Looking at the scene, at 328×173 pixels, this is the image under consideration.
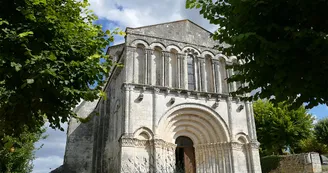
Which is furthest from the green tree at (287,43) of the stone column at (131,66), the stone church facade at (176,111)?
the stone column at (131,66)

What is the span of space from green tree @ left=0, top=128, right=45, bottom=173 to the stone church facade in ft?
13.8

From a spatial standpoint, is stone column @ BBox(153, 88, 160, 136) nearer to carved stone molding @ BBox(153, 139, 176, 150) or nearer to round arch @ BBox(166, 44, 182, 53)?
carved stone molding @ BBox(153, 139, 176, 150)

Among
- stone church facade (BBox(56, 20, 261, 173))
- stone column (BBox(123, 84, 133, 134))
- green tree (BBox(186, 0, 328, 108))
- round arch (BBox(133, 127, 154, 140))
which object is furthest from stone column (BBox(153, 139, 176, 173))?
green tree (BBox(186, 0, 328, 108))

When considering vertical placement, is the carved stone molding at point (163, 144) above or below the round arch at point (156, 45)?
below

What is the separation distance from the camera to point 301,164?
20422mm

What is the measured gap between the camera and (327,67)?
18.7ft

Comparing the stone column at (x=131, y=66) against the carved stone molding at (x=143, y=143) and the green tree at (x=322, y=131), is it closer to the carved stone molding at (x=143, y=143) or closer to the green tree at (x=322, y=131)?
the carved stone molding at (x=143, y=143)

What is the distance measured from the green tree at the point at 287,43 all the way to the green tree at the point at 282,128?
2061cm

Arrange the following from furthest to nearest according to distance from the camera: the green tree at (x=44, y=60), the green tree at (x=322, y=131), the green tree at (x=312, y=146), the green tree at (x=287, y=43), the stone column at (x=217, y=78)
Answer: the green tree at (x=312, y=146)
the green tree at (x=322, y=131)
the stone column at (x=217, y=78)
the green tree at (x=44, y=60)
the green tree at (x=287, y=43)

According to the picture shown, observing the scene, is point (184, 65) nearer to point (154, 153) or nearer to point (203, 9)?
point (154, 153)

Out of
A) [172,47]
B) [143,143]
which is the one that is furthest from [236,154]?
[172,47]

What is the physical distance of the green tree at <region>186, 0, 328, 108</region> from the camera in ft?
18.6

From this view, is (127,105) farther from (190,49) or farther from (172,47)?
(190,49)

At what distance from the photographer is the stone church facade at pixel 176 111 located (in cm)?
1529
